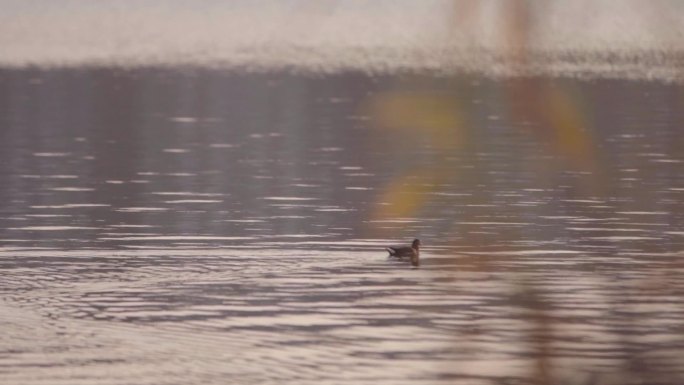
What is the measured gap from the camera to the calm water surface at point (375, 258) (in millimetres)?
3781

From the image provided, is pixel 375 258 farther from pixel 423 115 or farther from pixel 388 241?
pixel 423 115

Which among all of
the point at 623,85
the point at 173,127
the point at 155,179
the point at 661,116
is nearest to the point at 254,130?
the point at 173,127

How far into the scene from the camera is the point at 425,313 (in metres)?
14.3

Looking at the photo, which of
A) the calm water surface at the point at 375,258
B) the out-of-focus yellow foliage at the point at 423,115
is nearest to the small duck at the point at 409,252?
the calm water surface at the point at 375,258

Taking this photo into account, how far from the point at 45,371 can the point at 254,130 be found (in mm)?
43962

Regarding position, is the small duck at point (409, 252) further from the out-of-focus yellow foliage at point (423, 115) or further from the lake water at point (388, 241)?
the out-of-focus yellow foliage at point (423, 115)

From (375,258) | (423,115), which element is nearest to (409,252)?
(375,258)

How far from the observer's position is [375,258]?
19078 mm

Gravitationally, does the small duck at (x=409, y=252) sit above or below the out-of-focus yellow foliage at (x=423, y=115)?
below

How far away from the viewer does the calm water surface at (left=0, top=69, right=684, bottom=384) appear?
3.78 meters

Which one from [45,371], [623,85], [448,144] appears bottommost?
[45,371]

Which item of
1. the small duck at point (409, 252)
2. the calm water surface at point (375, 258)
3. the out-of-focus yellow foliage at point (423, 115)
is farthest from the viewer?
the small duck at point (409, 252)

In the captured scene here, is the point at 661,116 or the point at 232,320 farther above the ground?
the point at 661,116

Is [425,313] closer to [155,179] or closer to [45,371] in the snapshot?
[45,371]
